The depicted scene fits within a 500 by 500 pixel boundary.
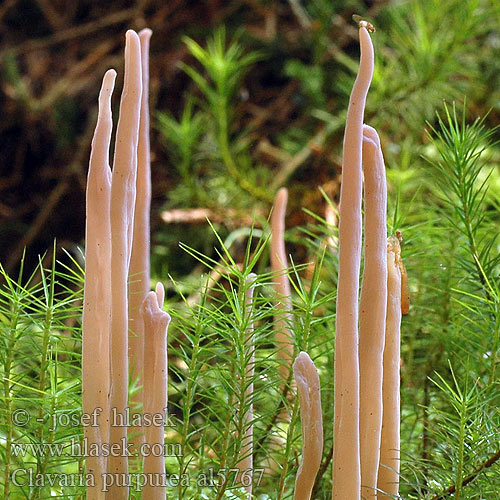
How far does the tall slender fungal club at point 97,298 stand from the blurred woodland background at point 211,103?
666 mm

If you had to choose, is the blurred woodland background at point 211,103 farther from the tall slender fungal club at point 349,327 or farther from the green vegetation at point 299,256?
the tall slender fungal club at point 349,327

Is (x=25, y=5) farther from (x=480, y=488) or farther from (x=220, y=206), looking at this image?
(x=480, y=488)

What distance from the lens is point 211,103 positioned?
1157mm

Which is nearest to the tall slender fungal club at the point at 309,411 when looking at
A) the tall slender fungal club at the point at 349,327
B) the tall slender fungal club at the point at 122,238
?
the tall slender fungal club at the point at 349,327

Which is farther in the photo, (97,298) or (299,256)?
(299,256)

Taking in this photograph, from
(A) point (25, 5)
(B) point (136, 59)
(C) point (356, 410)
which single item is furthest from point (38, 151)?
(C) point (356, 410)

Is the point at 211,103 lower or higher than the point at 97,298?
higher

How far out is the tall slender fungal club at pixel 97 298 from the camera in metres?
0.41

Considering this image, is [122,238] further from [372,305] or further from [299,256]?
[299,256]

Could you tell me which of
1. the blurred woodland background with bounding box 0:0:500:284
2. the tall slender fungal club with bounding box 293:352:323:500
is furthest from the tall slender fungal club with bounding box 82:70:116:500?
the blurred woodland background with bounding box 0:0:500:284

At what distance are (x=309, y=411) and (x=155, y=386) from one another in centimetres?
9

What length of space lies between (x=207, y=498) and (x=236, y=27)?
3.81ft

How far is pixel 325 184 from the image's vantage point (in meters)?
1.20

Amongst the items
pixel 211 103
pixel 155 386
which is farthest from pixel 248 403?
pixel 211 103
